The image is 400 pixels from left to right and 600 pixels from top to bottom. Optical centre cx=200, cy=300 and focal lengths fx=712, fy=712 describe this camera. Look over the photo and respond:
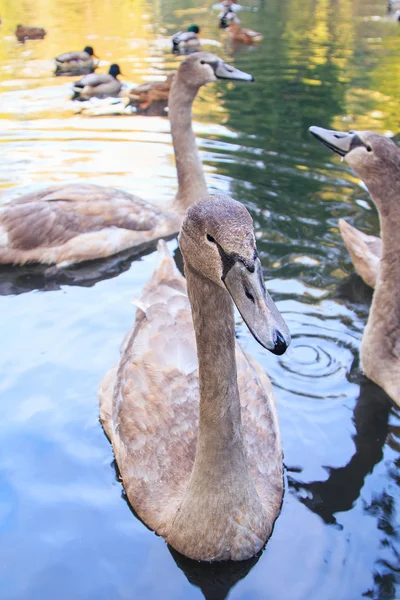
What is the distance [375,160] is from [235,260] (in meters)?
3.02

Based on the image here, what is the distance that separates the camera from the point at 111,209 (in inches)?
317

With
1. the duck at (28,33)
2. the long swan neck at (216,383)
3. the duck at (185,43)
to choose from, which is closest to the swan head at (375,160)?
the long swan neck at (216,383)

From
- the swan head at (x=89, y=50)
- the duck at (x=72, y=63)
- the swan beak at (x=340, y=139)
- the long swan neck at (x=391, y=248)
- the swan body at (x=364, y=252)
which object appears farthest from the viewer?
the swan head at (x=89, y=50)

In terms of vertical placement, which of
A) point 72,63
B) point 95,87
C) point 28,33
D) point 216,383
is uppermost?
point 216,383

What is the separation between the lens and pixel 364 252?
7.26 meters

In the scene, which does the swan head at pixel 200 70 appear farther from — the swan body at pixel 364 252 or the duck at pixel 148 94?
the duck at pixel 148 94

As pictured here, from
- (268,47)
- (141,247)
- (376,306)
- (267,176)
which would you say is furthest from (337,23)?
(376,306)

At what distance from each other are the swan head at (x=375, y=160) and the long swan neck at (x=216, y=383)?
8.53ft

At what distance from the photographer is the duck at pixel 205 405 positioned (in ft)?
10.2

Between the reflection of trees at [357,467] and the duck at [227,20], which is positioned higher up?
the reflection of trees at [357,467]

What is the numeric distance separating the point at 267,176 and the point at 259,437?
621 cm

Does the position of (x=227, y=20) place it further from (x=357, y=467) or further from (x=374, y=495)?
(x=374, y=495)

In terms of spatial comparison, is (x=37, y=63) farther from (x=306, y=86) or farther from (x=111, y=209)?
(x=111, y=209)

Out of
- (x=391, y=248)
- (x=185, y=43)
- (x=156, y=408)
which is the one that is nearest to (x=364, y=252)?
(x=391, y=248)
